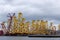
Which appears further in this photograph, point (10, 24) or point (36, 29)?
point (36, 29)

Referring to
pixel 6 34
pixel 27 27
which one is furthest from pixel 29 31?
pixel 6 34

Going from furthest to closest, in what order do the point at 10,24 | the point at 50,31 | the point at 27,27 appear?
the point at 50,31
the point at 27,27
the point at 10,24

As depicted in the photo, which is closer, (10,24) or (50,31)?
(10,24)

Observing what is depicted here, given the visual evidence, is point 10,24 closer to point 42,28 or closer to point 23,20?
point 23,20

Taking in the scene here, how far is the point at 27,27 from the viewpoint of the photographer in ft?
481

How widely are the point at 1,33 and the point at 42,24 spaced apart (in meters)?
24.7

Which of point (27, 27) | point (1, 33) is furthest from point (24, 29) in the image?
point (1, 33)

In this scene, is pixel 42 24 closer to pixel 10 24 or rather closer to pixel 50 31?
pixel 50 31

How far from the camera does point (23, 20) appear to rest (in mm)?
139000

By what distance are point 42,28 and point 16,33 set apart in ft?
54.0

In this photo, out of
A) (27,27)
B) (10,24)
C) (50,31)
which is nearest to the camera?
(10,24)

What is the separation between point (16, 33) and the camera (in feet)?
470

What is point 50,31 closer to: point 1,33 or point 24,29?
point 24,29

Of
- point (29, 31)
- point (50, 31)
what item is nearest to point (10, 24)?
point (29, 31)
